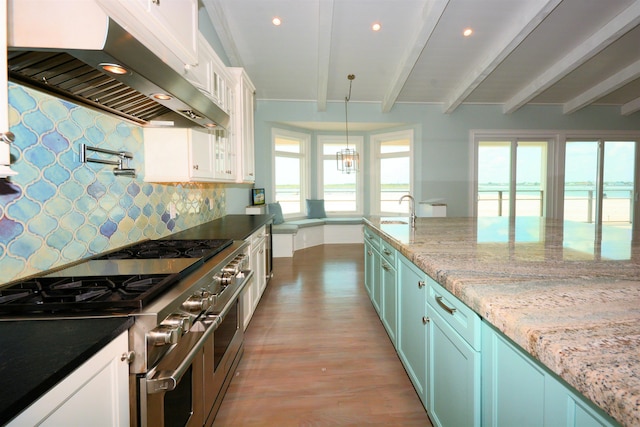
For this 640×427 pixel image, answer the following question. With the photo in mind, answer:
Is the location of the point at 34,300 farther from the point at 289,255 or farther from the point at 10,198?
the point at 289,255

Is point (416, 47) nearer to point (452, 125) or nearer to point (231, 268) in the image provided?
point (452, 125)

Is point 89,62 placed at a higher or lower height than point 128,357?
higher

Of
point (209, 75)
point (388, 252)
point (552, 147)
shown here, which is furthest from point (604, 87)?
point (209, 75)

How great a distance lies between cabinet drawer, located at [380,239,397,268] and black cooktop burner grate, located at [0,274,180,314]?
1370mm

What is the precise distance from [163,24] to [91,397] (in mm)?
1606

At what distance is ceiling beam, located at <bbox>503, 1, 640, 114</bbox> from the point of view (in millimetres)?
3895

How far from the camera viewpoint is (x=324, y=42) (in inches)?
170

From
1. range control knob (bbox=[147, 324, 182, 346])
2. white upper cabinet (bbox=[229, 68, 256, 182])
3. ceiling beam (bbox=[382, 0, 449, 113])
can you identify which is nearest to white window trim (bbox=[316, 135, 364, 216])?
ceiling beam (bbox=[382, 0, 449, 113])

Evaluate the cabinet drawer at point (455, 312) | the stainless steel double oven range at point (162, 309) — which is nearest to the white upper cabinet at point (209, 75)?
the stainless steel double oven range at point (162, 309)

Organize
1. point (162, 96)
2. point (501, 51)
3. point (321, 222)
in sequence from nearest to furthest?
point (162, 96) < point (501, 51) < point (321, 222)

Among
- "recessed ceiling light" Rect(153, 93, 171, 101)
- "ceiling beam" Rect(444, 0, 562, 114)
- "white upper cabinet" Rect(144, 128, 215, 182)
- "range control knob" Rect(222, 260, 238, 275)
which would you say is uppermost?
"ceiling beam" Rect(444, 0, 562, 114)

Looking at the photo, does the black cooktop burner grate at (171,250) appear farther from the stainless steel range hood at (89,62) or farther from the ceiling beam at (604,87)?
the ceiling beam at (604,87)

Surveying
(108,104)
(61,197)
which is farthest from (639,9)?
(61,197)

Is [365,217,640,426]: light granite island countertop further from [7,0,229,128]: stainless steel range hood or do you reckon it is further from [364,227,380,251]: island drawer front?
[7,0,229,128]: stainless steel range hood
